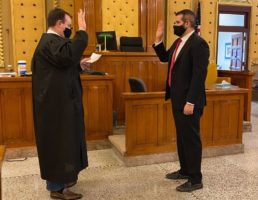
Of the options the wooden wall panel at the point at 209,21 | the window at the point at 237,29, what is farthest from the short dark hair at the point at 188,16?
the window at the point at 237,29

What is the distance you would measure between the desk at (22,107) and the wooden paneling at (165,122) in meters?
0.79

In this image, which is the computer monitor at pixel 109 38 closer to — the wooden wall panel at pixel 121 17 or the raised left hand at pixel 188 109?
the wooden wall panel at pixel 121 17

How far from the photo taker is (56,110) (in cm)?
241

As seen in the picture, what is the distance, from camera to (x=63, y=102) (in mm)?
2414

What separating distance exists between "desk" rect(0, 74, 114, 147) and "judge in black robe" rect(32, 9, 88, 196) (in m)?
1.30

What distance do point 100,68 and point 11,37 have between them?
2.63 metres

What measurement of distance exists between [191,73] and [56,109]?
1196 millimetres

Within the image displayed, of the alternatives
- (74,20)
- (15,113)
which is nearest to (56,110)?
(15,113)

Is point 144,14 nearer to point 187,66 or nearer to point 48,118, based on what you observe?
point 187,66

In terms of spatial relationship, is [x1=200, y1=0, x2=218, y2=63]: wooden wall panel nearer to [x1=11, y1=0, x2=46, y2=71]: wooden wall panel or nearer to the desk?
[x1=11, y1=0, x2=46, y2=71]: wooden wall panel

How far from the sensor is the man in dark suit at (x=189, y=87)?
263 cm

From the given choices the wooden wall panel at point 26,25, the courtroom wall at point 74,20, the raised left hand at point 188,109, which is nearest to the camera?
the raised left hand at point 188,109

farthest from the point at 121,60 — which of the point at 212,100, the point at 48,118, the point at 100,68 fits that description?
the point at 48,118

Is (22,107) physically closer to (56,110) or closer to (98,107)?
(98,107)
